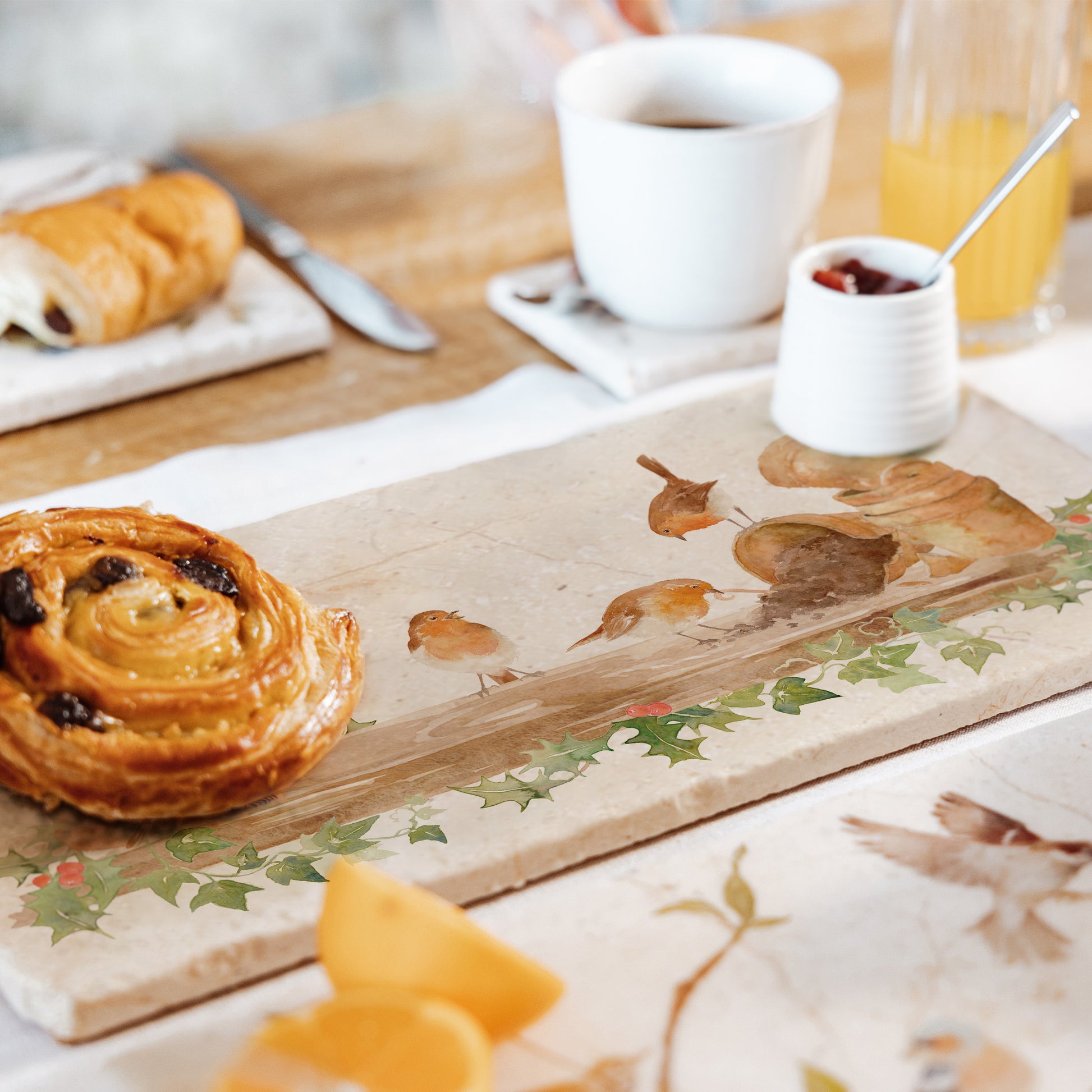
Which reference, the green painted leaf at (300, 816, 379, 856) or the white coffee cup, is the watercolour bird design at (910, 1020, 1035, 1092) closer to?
the green painted leaf at (300, 816, 379, 856)

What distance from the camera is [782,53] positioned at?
1249mm

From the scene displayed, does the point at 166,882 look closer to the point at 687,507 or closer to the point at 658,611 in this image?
the point at 658,611

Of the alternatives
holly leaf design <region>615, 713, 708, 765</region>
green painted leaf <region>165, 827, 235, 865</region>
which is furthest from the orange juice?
green painted leaf <region>165, 827, 235, 865</region>

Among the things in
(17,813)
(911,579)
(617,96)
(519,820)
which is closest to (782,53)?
(617,96)

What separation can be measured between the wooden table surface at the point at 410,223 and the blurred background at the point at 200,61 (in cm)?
60

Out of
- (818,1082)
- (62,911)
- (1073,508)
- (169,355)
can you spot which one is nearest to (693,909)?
(818,1082)

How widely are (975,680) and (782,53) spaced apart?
68cm

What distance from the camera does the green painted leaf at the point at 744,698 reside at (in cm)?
83

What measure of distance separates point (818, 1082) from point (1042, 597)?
1.36 feet

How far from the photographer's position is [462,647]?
0.89 metres

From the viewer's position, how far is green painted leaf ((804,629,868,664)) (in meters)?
0.87

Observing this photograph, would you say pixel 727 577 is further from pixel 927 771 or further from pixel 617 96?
pixel 617 96

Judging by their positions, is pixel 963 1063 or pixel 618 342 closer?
pixel 963 1063

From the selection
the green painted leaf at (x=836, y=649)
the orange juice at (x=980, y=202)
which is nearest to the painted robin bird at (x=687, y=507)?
the green painted leaf at (x=836, y=649)
